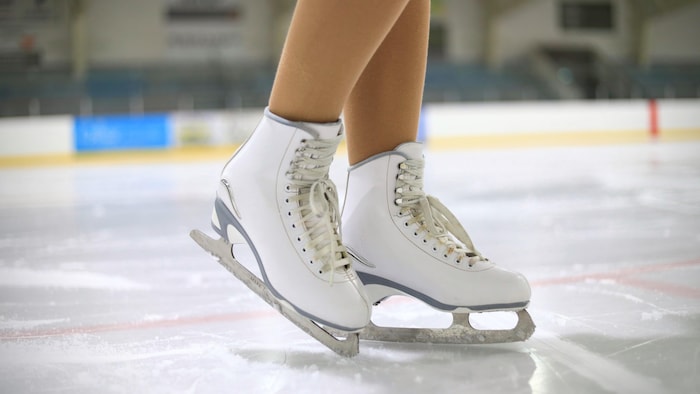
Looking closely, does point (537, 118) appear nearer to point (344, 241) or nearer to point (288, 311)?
point (344, 241)

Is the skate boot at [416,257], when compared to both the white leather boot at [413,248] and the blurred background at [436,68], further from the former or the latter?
the blurred background at [436,68]

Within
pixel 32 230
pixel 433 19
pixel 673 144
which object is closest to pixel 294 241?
pixel 32 230

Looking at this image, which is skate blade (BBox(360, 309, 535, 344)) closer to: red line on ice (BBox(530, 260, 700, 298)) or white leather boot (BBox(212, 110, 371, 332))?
white leather boot (BBox(212, 110, 371, 332))

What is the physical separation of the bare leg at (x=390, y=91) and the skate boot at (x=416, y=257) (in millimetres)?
21

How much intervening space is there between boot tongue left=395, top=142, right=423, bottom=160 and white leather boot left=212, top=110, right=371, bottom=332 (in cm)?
10

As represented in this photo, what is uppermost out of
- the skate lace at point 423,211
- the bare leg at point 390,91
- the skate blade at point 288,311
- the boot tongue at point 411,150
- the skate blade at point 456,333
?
the bare leg at point 390,91

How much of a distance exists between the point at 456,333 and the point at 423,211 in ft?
0.52

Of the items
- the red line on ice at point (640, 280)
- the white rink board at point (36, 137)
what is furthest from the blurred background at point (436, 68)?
the red line on ice at point (640, 280)

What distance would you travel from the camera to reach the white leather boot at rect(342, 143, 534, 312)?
2.74ft

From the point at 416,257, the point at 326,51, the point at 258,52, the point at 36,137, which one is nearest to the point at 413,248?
the point at 416,257

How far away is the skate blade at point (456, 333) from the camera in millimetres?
820

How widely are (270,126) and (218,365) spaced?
28 centimetres

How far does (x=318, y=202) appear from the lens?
780 mm

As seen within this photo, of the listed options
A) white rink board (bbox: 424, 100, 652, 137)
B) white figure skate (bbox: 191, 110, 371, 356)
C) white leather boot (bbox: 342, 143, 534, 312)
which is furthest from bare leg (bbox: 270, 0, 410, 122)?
white rink board (bbox: 424, 100, 652, 137)
